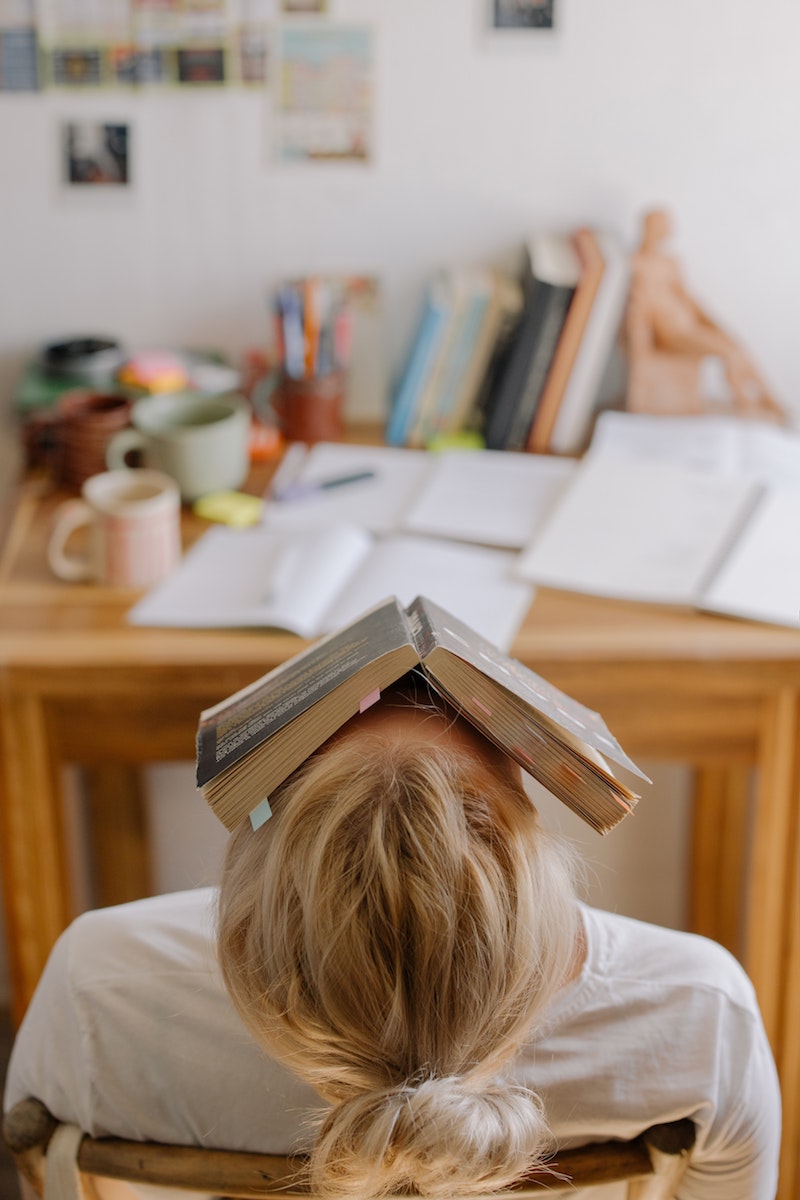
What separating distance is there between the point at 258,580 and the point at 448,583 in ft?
0.62

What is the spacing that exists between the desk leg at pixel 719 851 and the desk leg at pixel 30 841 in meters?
0.90

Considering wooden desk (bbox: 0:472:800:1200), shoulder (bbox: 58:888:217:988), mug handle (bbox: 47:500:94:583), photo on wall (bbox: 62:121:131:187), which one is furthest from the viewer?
photo on wall (bbox: 62:121:131:187)

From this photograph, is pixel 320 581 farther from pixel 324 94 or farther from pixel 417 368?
pixel 324 94

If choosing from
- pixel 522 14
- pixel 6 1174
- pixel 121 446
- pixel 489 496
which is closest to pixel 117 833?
pixel 6 1174

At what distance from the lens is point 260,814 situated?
0.68m

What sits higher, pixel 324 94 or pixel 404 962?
pixel 324 94

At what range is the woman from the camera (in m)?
0.60

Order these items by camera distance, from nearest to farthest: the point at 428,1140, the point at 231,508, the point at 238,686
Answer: the point at 428,1140
the point at 238,686
the point at 231,508

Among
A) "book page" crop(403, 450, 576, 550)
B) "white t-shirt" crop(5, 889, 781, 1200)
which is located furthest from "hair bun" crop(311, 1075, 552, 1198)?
"book page" crop(403, 450, 576, 550)

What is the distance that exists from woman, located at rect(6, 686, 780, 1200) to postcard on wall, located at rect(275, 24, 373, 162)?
111 cm

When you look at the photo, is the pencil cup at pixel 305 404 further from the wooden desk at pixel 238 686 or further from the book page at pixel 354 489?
the wooden desk at pixel 238 686

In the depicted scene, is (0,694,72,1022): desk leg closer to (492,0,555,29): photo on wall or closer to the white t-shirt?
the white t-shirt

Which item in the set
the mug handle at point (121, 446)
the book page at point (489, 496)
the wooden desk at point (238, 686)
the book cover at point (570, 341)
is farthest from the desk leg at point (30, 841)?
the book cover at point (570, 341)

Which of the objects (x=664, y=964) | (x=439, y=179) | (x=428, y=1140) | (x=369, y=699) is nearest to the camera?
(x=428, y=1140)
